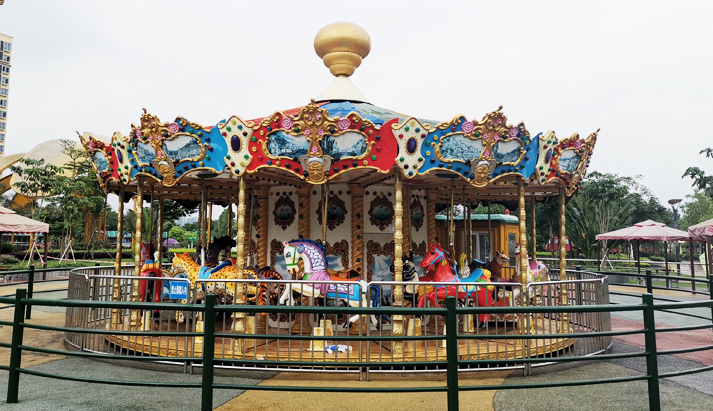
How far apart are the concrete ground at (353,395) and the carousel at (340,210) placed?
346mm

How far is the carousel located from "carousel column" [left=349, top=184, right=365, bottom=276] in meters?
0.02

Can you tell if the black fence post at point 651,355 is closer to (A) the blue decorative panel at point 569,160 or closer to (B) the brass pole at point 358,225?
(A) the blue decorative panel at point 569,160

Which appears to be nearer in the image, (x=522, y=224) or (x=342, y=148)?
(x=342, y=148)

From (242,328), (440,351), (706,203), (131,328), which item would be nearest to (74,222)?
(131,328)

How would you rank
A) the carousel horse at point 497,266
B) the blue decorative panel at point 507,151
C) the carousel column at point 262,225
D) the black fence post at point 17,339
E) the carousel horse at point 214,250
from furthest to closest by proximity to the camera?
the carousel horse at point 214,250 → the carousel column at point 262,225 → the carousel horse at point 497,266 → the blue decorative panel at point 507,151 → the black fence post at point 17,339

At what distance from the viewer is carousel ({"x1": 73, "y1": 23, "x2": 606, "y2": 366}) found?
648cm

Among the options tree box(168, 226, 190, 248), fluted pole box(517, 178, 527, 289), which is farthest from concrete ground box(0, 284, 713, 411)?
tree box(168, 226, 190, 248)

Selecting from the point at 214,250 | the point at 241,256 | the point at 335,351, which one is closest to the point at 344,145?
the point at 241,256

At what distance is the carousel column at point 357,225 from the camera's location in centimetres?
873

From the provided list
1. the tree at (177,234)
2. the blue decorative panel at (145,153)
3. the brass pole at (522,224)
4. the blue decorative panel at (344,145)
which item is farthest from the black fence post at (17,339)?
the tree at (177,234)

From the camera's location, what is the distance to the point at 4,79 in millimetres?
84938

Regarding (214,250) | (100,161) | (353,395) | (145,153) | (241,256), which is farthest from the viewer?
(214,250)

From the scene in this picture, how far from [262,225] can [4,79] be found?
336ft

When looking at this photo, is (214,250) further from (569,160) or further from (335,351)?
(569,160)
